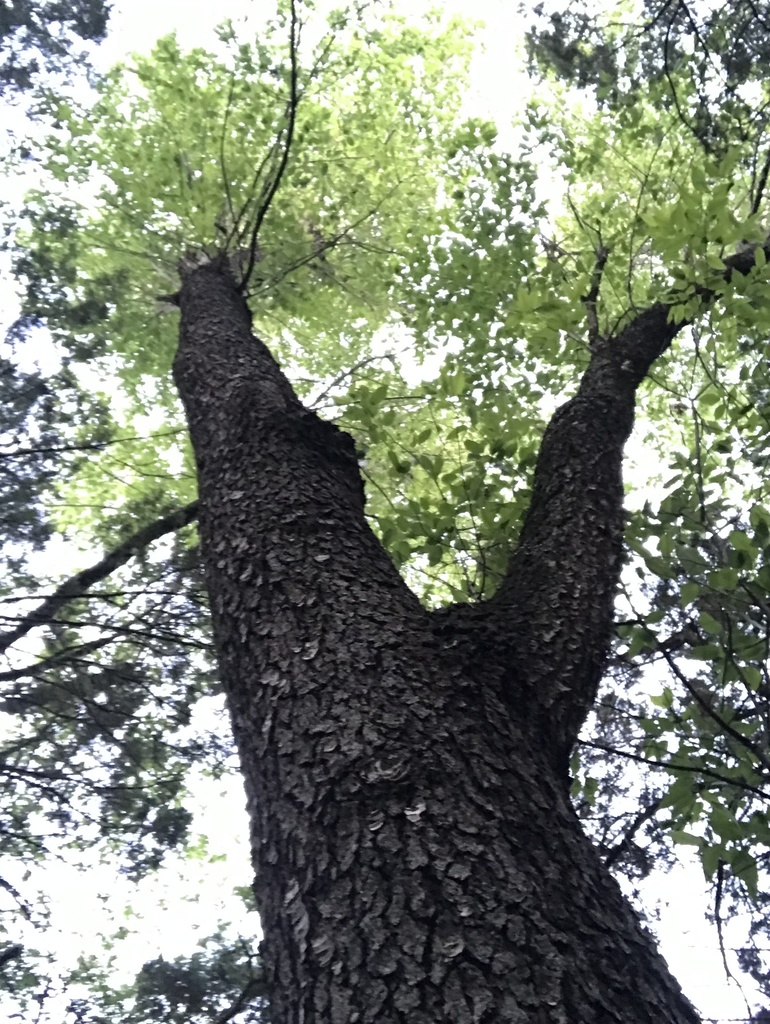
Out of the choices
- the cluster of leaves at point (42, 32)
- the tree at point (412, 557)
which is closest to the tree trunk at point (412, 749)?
the tree at point (412, 557)

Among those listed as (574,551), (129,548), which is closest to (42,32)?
(129,548)

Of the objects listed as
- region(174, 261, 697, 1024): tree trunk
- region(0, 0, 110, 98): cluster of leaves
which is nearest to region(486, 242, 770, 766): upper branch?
region(174, 261, 697, 1024): tree trunk

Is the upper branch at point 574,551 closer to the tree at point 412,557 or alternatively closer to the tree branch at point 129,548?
the tree at point 412,557

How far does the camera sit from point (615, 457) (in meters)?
2.96

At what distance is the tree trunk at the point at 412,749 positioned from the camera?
1.39m

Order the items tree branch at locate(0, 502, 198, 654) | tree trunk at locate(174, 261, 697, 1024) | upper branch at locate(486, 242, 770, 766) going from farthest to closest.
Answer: tree branch at locate(0, 502, 198, 654)
upper branch at locate(486, 242, 770, 766)
tree trunk at locate(174, 261, 697, 1024)

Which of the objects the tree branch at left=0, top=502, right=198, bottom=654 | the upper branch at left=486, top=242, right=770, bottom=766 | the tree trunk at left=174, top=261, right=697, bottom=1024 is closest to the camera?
the tree trunk at left=174, top=261, right=697, bottom=1024

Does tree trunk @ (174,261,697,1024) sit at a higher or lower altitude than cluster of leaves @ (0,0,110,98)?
lower

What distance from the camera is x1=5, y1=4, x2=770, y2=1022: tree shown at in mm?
1509

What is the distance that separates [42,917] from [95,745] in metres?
1.28

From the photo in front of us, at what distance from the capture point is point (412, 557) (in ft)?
12.6

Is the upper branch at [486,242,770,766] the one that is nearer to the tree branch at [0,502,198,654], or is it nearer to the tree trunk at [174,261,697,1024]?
the tree trunk at [174,261,697,1024]

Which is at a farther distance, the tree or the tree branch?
the tree branch

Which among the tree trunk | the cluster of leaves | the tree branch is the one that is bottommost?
the tree trunk
